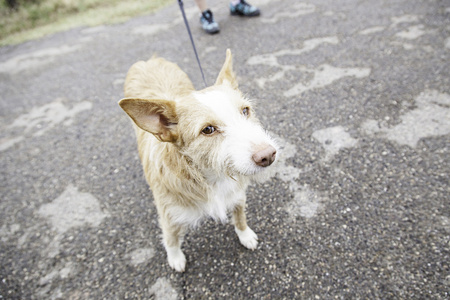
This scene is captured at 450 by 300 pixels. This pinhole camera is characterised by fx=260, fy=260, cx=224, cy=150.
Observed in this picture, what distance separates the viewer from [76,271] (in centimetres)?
256

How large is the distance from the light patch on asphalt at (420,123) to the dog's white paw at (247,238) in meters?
1.97

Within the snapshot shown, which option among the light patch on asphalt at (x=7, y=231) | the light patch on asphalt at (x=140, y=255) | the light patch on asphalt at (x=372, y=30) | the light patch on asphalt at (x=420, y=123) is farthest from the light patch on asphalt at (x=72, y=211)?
the light patch on asphalt at (x=372, y=30)

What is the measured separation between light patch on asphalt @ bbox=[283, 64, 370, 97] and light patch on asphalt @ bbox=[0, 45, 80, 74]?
6.37 metres

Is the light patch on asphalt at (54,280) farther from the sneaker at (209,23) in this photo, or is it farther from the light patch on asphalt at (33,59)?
the light patch on asphalt at (33,59)

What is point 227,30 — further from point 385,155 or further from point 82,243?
point 82,243

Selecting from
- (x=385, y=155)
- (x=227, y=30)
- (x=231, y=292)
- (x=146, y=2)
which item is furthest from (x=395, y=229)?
(x=146, y=2)

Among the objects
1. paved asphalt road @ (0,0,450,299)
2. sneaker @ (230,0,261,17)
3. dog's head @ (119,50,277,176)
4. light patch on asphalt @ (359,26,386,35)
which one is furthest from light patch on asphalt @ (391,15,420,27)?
dog's head @ (119,50,277,176)

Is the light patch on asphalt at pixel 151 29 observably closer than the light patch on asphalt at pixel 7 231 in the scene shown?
No

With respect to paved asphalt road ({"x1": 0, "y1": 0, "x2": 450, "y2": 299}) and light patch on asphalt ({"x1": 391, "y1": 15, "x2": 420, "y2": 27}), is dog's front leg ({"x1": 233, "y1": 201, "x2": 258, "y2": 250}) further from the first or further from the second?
light patch on asphalt ({"x1": 391, "y1": 15, "x2": 420, "y2": 27})

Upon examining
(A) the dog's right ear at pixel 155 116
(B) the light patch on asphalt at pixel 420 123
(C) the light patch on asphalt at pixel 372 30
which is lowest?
(B) the light patch on asphalt at pixel 420 123

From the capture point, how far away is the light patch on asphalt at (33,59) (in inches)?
271

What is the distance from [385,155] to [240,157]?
85.0 inches

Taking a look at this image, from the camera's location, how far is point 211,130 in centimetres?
182

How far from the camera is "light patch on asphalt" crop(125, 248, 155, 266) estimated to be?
8.38ft
